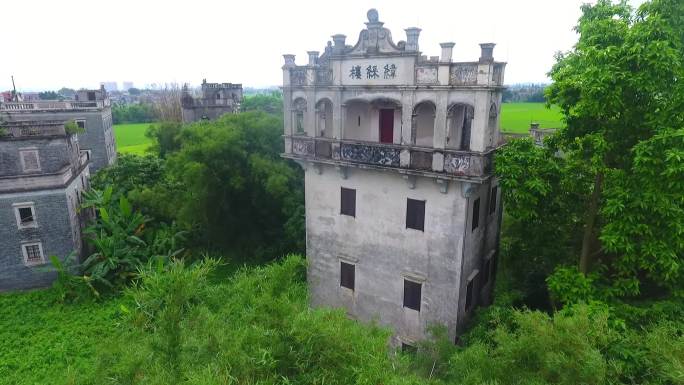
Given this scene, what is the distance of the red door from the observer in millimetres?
16047

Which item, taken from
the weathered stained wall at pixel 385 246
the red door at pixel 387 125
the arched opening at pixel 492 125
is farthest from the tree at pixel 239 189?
the arched opening at pixel 492 125

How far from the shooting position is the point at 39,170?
22.3 metres

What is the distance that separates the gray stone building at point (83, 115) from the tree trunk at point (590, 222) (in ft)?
123

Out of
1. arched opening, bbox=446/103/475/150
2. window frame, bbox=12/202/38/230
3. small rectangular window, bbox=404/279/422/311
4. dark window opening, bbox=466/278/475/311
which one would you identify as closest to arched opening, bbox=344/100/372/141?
arched opening, bbox=446/103/475/150

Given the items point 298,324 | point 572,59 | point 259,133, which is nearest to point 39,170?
point 259,133

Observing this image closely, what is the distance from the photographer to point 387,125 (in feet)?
53.0

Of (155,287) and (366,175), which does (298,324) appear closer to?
(155,287)

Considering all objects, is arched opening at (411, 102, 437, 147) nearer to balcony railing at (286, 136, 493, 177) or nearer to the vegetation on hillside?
balcony railing at (286, 136, 493, 177)

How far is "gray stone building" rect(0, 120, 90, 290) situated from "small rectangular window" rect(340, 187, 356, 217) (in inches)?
616

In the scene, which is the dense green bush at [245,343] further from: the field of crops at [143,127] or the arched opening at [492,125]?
the field of crops at [143,127]

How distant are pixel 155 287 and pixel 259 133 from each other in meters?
15.5

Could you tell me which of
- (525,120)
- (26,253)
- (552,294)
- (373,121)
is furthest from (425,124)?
(525,120)

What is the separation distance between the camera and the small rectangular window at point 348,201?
15.6 meters

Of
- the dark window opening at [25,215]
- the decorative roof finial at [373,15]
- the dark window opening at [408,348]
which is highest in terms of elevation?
the decorative roof finial at [373,15]
